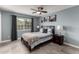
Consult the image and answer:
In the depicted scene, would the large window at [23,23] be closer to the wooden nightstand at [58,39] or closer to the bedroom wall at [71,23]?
the wooden nightstand at [58,39]

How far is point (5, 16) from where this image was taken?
4.36m

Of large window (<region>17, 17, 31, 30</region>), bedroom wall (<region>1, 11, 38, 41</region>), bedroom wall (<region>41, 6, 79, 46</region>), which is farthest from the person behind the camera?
large window (<region>17, 17, 31, 30</region>)

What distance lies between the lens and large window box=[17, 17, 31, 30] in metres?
5.37

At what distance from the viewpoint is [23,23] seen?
569cm

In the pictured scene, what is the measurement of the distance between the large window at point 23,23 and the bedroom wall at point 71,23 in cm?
316

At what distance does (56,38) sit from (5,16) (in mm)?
4079

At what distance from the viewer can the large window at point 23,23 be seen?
5372mm

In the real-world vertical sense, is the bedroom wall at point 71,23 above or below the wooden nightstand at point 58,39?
above

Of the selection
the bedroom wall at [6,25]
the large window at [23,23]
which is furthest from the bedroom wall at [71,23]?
the bedroom wall at [6,25]

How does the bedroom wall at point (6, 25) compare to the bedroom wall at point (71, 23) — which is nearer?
the bedroom wall at point (71, 23)

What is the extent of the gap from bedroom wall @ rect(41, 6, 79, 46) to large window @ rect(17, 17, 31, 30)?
10.4 feet

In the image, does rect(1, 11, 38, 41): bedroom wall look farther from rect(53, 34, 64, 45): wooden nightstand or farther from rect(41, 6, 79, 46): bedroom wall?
rect(41, 6, 79, 46): bedroom wall

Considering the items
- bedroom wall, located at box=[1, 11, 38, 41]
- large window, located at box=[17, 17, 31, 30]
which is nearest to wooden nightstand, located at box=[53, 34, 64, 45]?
large window, located at box=[17, 17, 31, 30]
